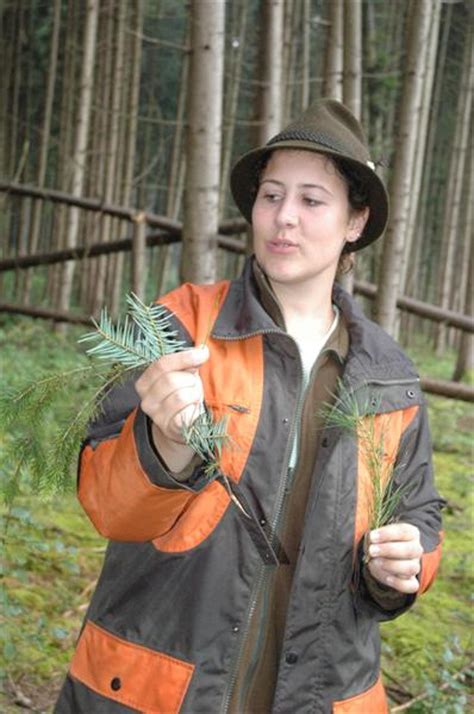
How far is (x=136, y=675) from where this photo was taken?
173 cm

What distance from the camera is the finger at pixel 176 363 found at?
1386 millimetres

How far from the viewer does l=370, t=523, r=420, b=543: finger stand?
165cm

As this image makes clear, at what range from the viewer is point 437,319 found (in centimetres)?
657

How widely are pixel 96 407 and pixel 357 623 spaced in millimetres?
708

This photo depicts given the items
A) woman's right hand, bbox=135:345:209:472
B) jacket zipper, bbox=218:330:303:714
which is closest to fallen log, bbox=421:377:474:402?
jacket zipper, bbox=218:330:303:714

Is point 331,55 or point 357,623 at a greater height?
point 331,55

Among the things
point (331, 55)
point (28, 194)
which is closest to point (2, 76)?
point (28, 194)

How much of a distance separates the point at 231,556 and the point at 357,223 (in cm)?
85

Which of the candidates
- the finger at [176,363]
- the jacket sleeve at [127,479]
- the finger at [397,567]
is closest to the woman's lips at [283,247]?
the jacket sleeve at [127,479]

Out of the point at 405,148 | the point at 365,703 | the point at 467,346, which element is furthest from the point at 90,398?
the point at 467,346

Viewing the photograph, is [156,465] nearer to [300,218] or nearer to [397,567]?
Answer: [397,567]

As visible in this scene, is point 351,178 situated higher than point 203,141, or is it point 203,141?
point 203,141

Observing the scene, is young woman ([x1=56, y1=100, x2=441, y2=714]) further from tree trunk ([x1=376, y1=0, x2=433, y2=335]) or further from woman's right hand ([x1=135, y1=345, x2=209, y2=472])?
tree trunk ([x1=376, y1=0, x2=433, y2=335])

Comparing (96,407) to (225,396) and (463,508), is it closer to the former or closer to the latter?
(225,396)
